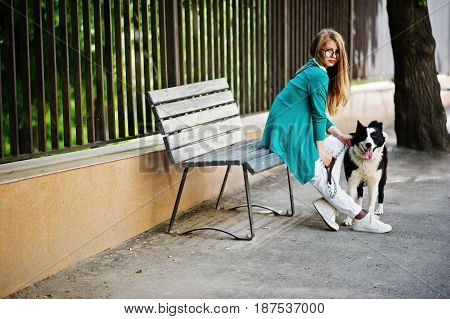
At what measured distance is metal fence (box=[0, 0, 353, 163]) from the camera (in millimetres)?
4902

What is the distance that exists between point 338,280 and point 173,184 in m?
2.07

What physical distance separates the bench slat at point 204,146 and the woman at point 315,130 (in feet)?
1.96

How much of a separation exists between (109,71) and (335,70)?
1861mm

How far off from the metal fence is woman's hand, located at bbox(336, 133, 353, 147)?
5.48 feet

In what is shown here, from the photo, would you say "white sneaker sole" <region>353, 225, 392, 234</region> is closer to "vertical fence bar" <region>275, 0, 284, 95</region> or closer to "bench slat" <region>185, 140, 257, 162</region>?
"bench slat" <region>185, 140, 257, 162</region>

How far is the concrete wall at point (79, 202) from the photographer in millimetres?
4238

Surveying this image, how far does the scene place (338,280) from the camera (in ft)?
14.6

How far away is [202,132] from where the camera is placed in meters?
5.95

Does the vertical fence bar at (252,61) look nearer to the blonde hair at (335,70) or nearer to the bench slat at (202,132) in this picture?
the bench slat at (202,132)

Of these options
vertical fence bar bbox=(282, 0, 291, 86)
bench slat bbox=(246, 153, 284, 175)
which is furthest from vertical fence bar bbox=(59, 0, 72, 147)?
vertical fence bar bbox=(282, 0, 291, 86)

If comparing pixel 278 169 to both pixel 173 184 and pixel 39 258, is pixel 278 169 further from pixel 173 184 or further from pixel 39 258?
pixel 39 258

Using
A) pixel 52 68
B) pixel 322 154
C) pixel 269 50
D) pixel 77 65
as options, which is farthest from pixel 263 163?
Result: pixel 269 50
